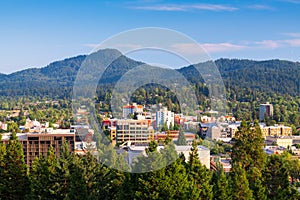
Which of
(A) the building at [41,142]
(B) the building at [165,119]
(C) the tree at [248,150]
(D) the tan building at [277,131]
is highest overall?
(B) the building at [165,119]

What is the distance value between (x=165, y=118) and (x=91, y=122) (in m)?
1.25

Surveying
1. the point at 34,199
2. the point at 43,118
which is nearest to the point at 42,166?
the point at 34,199

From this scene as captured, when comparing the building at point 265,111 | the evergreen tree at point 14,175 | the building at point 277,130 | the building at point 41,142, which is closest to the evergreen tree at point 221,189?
the evergreen tree at point 14,175

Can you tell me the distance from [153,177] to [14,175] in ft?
13.0

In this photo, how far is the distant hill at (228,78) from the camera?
71.0m

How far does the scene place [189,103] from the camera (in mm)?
7535

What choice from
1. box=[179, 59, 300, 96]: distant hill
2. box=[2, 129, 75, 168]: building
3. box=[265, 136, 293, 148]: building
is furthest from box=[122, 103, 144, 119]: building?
box=[179, 59, 300, 96]: distant hill

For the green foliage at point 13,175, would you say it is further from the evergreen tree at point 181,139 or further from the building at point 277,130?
the building at point 277,130

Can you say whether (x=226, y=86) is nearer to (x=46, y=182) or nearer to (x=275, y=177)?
(x=275, y=177)

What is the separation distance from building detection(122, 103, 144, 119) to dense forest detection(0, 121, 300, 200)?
65 centimetres

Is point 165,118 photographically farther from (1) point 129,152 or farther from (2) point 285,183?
(2) point 285,183

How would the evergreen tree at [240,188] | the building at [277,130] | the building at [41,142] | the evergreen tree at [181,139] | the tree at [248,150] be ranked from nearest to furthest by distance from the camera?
the evergreen tree at [181,139] < the evergreen tree at [240,188] < the tree at [248,150] < the building at [41,142] < the building at [277,130]

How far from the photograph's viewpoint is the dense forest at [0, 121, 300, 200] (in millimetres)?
8414

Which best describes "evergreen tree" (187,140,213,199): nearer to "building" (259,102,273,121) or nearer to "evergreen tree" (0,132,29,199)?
"evergreen tree" (0,132,29,199)
